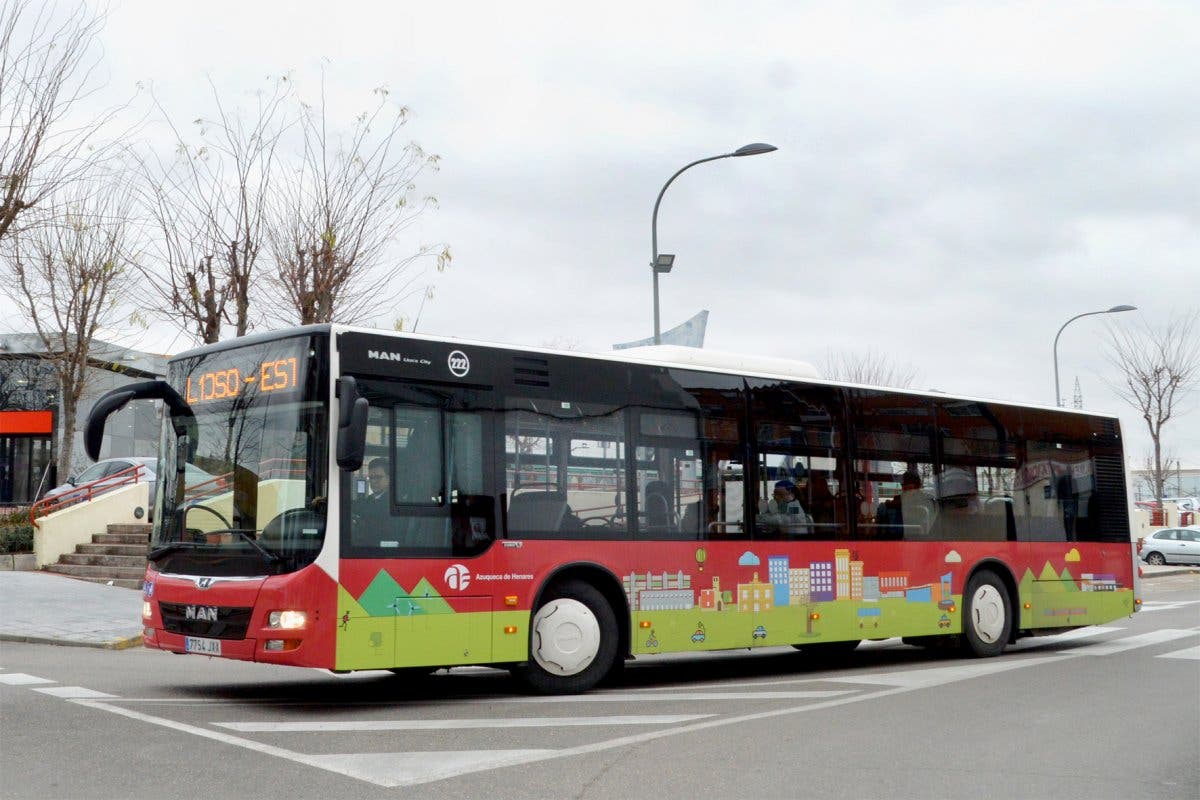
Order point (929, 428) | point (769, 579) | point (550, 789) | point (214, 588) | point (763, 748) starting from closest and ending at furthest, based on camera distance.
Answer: point (550, 789), point (763, 748), point (214, 588), point (769, 579), point (929, 428)

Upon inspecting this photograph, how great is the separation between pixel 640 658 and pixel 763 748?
736 centimetres

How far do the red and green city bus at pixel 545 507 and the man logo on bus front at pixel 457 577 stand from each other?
18 millimetres

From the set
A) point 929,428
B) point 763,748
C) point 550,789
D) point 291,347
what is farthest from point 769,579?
point 550,789

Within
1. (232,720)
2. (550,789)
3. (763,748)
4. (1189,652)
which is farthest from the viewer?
(1189,652)

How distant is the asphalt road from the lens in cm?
670

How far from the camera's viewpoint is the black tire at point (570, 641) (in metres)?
10.5

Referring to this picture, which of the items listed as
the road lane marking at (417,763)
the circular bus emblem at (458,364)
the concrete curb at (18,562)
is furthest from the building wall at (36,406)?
the road lane marking at (417,763)

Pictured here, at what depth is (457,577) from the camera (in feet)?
32.5

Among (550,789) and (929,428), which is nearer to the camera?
(550,789)

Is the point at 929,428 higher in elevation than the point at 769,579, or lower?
higher

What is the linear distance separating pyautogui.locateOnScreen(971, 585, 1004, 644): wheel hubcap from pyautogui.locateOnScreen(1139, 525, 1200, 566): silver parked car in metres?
30.0

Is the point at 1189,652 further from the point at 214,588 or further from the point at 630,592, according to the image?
the point at 214,588

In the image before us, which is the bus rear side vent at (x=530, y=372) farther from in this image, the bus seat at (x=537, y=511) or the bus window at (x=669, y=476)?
the bus window at (x=669, y=476)

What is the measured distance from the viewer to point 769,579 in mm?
12203
